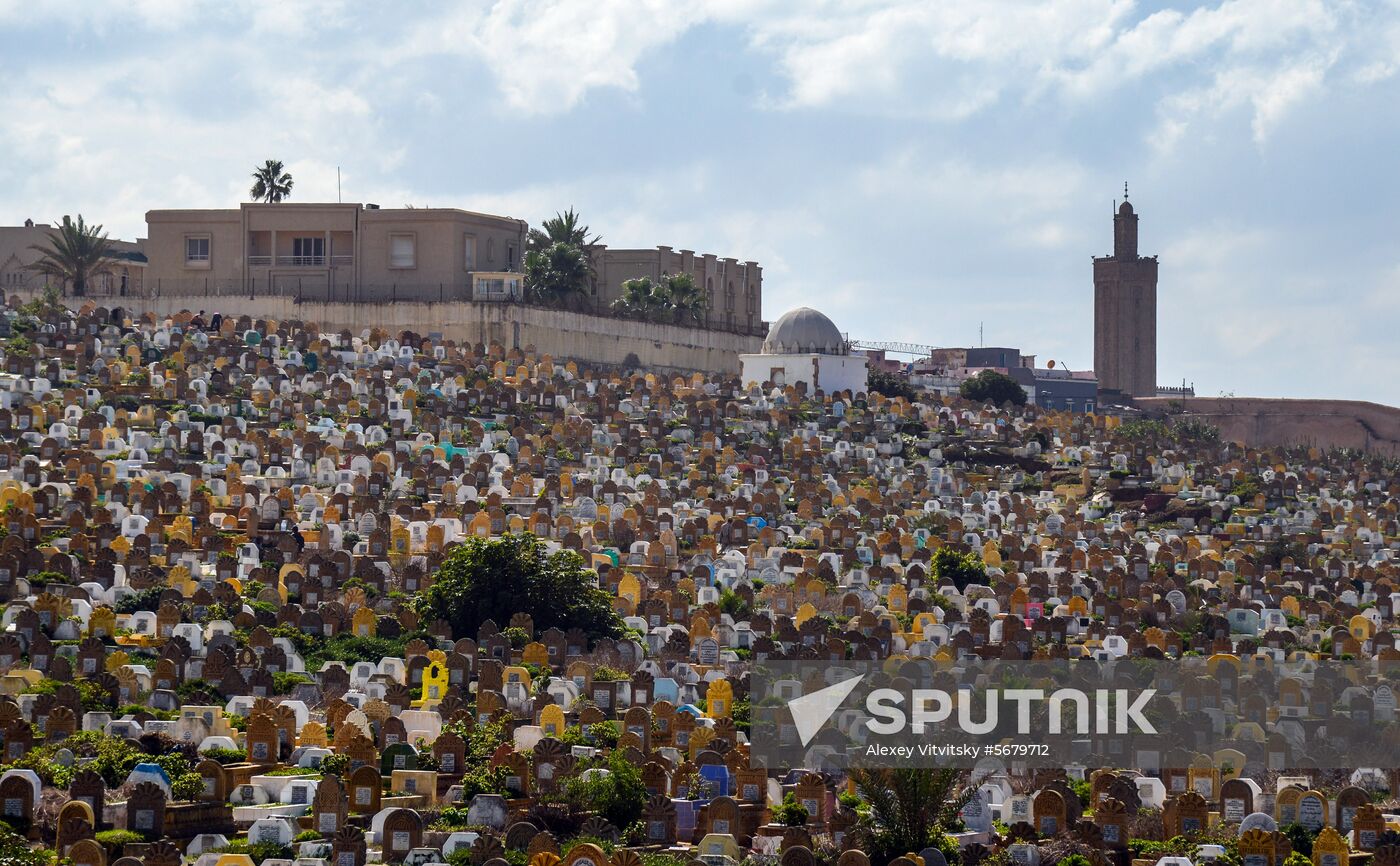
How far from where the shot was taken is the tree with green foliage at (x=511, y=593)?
1522 inches

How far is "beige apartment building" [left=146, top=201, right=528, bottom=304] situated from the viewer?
66875 millimetres

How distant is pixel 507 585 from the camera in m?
39.2

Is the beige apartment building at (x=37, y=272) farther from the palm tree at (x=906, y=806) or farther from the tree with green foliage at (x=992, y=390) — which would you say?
the palm tree at (x=906, y=806)

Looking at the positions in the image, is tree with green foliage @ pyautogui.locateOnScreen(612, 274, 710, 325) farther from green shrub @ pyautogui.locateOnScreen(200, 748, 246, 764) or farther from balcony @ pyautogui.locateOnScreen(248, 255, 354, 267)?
green shrub @ pyautogui.locateOnScreen(200, 748, 246, 764)

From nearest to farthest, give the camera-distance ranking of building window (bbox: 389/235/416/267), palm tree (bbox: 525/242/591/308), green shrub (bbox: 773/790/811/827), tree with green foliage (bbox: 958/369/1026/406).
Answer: green shrub (bbox: 773/790/811/827) → building window (bbox: 389/235/416/267) → palm tree (bbox: 525/242/591/308) → tree with green foliage (bbox: 958/369/1026/406)

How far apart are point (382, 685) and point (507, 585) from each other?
582 cm

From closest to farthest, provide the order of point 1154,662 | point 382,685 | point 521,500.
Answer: point 382,685, point 1154,662, point 521,500

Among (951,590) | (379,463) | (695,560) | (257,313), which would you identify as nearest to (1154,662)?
(951,590)

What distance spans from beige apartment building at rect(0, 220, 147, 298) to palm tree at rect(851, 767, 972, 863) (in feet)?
139

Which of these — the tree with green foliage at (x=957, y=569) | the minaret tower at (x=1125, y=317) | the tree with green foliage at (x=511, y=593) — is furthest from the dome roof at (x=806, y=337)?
the minaret tower at (x=1125, y=317)

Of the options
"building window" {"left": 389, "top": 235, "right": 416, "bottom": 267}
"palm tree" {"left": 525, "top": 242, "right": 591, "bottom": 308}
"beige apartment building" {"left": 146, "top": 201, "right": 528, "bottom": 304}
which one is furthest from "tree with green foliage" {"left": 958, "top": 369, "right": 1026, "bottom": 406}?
"building window" {"left": 389, "top": 235, "right": 416, "bottom": 267}

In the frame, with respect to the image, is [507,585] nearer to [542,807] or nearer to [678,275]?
[542,807]

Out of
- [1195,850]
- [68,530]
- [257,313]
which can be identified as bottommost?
[1195,850]

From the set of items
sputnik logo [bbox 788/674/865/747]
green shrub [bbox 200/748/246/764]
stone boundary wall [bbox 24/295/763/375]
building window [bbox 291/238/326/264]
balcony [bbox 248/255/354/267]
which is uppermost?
building window [bbox 291/238/326/264]
